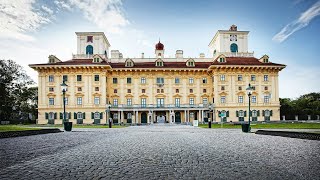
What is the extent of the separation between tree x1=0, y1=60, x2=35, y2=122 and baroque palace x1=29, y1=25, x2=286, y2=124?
5880mm

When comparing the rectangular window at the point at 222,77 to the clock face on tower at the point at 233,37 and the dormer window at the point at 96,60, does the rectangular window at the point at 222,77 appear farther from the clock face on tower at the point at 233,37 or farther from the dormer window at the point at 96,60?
the dormer window at the point at 96,60

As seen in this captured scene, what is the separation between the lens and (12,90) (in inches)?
2104

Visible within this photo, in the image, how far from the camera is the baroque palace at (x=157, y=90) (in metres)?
51.8

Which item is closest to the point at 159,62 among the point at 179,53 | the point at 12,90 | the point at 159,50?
the point at 179,53

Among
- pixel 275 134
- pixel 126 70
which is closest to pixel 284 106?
pixel 126 70

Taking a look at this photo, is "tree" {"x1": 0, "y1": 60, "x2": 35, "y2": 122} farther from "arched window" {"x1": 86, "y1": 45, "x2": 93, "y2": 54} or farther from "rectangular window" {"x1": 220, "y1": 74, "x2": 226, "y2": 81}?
"rectangular window" {"x1": 220, "y1": 74, "x2": 226, "y2": 81}

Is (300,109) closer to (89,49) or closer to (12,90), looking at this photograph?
(89,49)

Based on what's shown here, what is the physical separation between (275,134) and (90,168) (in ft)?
48.5

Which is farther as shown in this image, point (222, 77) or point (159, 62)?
point (159, 62)

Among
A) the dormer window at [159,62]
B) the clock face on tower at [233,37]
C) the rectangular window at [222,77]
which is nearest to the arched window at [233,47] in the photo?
the clock face on tower at [233,37]

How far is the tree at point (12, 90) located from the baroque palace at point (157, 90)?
5880 millimetres

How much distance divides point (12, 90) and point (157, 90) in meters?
31.5

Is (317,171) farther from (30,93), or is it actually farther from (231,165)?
(30,93)

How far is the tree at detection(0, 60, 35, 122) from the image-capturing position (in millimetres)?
50656
